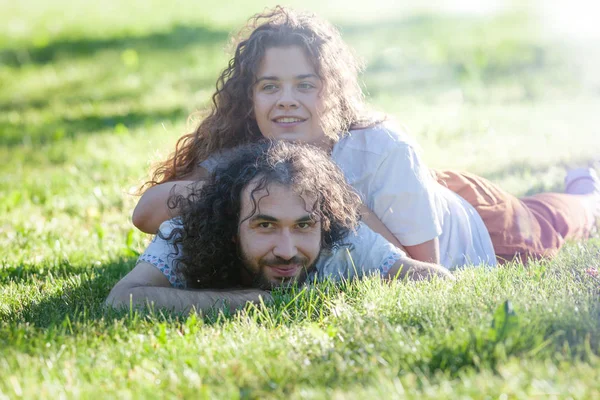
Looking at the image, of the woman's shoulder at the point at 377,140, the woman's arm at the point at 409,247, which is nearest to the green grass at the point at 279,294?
the woman's arm at the point at 409,247

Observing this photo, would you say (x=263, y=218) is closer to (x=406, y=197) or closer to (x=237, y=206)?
(x=237, y=206)

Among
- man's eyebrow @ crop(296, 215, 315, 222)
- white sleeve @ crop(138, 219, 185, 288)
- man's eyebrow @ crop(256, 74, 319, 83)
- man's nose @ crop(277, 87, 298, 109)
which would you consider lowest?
white sleeve @ crop(138, 219, 185, 288)

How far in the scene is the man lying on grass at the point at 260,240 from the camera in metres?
3.66

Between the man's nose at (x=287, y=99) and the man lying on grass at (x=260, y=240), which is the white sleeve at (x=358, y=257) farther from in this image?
the man's nose at (x=287, y=99)

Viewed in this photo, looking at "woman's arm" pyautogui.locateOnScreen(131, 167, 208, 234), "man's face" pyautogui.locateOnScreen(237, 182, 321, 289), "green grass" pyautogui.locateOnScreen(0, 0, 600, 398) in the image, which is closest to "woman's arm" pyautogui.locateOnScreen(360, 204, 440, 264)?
"green grass" pyautogui.locateOnScreen(0, 0, 600, 398)

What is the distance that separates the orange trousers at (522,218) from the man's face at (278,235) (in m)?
1.38

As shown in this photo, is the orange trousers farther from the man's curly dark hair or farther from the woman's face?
the man's curly dark hair

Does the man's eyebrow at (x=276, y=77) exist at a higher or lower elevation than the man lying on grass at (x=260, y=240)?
higher

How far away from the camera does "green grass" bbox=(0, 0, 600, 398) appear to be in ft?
8.62

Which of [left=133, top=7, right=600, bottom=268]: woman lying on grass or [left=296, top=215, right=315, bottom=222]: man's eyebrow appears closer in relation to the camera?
Answer: [left=296, top=215, right=315, bottom=222]: man's eyebrow

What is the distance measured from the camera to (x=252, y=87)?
4.57 meters

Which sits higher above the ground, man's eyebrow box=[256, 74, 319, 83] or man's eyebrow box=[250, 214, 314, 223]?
man's eyebrow box=[256, 74, 319, 83]

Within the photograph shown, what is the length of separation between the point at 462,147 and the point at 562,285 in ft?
13.3

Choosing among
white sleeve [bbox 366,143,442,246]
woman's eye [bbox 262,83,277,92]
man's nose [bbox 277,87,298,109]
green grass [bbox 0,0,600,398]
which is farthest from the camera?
woman's eye [bbox 262,83,277,92]
